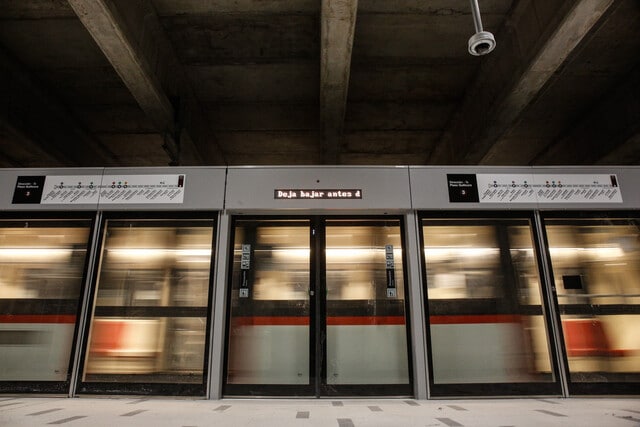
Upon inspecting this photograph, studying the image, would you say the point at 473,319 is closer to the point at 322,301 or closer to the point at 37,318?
the point at 322,301

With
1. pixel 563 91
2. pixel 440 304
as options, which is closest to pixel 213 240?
pixel 440 304

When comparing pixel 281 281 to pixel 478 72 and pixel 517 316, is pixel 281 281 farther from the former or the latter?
pixel 478 72

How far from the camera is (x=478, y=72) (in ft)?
19.7

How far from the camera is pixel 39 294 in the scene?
431 cm

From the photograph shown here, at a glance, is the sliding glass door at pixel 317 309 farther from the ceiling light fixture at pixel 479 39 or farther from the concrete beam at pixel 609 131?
the concrete beam at pixel 609 131

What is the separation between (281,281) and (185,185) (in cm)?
164

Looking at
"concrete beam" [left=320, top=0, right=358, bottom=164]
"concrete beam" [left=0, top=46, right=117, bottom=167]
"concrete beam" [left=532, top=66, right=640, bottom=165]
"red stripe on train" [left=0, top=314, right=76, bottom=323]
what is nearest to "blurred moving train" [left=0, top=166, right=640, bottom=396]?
"red stripe on train" [left=0, top=314, right=76, bottom=323]

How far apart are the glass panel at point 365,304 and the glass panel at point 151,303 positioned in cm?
148

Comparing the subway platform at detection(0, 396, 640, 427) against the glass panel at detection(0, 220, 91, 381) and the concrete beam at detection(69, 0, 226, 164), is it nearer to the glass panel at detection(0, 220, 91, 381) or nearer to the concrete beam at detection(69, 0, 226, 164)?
the glass panel at detection(0, 220, 91, 381)

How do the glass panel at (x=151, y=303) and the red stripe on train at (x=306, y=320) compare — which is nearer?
the glass panel at (x=151, y=303)

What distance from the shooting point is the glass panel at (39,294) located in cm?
409

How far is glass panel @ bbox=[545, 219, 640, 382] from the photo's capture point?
408cm

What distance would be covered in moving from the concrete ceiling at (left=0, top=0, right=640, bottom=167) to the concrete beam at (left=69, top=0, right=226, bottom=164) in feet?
0.08

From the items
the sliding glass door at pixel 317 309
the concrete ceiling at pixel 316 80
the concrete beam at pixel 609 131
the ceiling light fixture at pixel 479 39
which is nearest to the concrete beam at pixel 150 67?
the concrete ceiling at pixel 316 80
